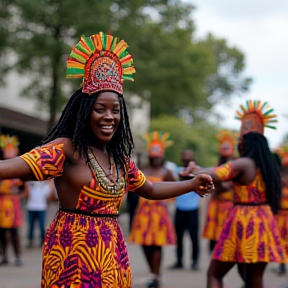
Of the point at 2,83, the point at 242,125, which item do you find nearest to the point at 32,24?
the point at 2,83

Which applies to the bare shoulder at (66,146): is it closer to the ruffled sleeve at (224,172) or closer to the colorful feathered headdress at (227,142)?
the ruffled sleeve at (224,172)

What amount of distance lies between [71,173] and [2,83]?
34.4ft

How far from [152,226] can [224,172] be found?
9.88 feet

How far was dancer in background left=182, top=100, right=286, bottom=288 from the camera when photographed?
240 inches

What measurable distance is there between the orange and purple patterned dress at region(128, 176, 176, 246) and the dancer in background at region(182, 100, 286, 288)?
221 cm

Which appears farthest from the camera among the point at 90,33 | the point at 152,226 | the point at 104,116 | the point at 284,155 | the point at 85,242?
the point at 90,33

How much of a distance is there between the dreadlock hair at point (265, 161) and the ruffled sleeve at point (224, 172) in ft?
1.40

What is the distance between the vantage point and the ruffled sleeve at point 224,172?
5.74m

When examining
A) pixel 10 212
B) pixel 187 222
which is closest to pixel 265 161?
pixel 187 222

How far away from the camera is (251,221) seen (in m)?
6.20

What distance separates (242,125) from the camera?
6621 mm

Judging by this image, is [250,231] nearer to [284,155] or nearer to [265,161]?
[265,161]

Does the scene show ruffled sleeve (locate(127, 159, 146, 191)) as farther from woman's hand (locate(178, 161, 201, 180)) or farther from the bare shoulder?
woman's hand (locate(178, 161, 201, 180))

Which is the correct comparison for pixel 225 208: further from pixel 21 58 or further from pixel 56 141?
pixel 56 141
